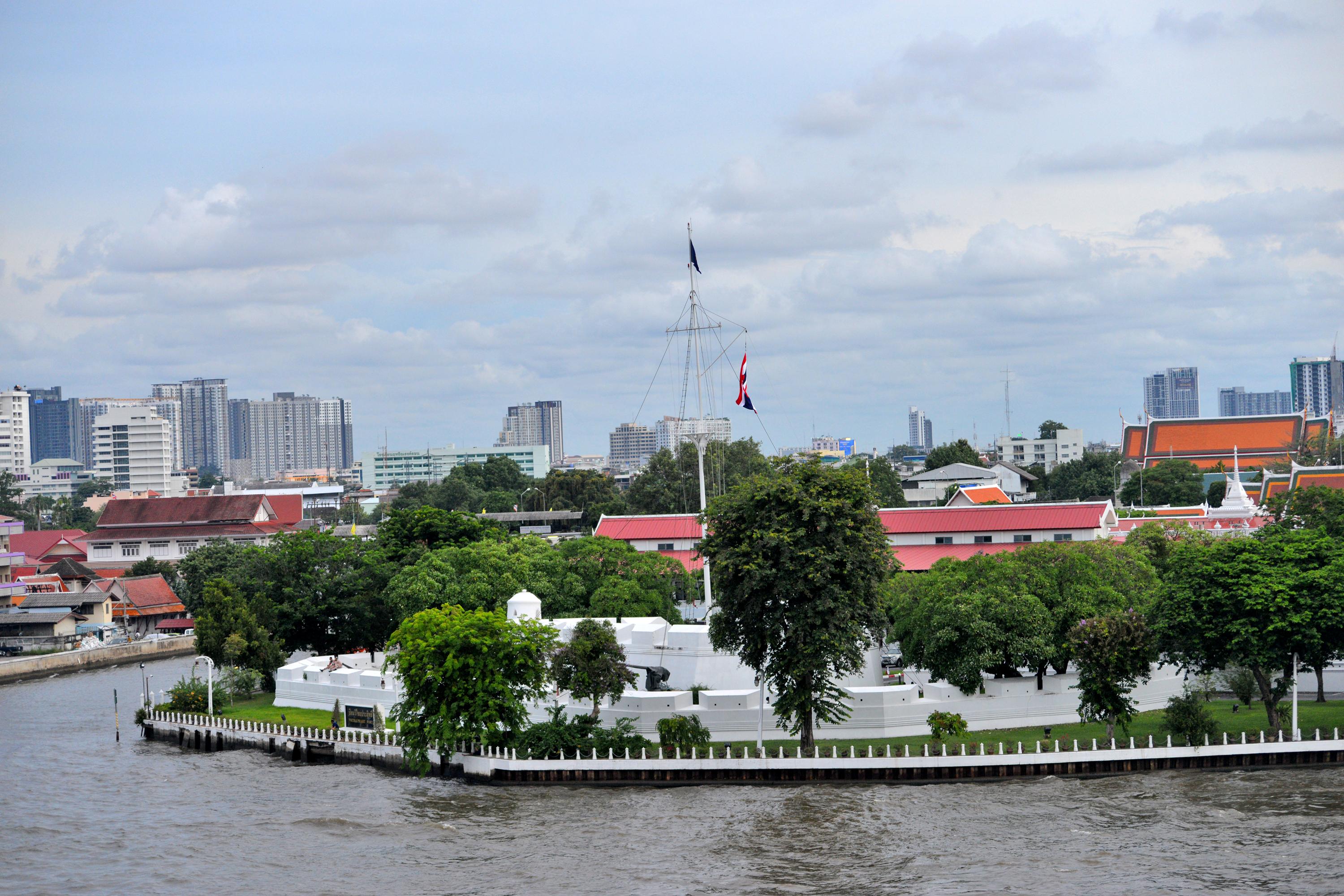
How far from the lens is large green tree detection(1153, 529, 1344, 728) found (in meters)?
37.0

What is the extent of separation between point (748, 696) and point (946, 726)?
20.5 ft

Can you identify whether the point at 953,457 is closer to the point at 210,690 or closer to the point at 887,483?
the point at 887,483

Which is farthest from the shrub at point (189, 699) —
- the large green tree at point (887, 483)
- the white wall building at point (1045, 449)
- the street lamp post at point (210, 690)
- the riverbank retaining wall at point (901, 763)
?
the white wall building at point (1045, 449)

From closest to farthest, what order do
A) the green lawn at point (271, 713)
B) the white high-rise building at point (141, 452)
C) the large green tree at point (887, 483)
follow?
the green lawn at point (271, 713)
the large green tree at point (887, 483)
the white high-rise building at point (141, 452)

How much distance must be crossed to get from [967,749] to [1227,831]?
871cm

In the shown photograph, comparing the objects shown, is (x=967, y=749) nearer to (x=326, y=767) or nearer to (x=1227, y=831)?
(x=1227, y=831)

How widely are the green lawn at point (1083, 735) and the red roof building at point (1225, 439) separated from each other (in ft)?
276

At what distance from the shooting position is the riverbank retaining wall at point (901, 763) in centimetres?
3703

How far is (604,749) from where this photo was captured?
39594mm

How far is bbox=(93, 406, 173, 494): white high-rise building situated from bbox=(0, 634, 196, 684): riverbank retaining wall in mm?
121012

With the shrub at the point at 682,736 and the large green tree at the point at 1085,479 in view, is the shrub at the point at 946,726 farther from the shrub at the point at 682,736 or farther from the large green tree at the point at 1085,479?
the large green tree at the point at 1085,479

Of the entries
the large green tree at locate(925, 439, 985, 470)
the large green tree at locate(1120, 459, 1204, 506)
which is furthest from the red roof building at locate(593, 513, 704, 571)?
the large green tree at locate(925, 439, 985, 470)

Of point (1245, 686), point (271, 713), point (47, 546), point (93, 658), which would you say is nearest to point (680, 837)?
point (1245, 686)

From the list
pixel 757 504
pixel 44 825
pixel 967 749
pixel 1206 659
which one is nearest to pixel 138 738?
pixel 44 825
